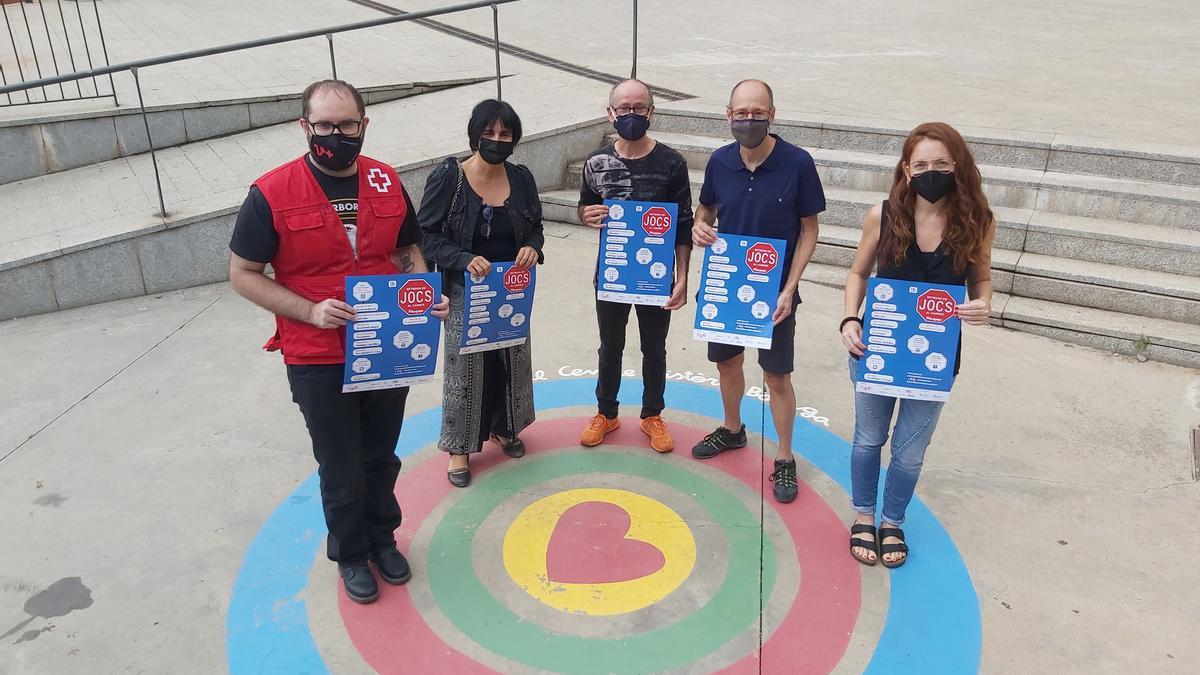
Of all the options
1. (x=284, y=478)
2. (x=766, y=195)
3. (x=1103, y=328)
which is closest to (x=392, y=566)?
(x=284, y=478)

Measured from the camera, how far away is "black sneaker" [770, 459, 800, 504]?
415 centimetres

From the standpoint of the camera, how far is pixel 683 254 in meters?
4.20

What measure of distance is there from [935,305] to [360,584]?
102 inches

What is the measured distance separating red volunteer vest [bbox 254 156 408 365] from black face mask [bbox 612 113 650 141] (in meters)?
1.19

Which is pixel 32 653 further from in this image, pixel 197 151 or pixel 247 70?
pixel 247 70

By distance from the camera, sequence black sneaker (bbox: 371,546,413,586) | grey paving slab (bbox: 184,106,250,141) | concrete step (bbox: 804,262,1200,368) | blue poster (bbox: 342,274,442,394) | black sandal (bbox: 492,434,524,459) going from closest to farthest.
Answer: blue poster (bbox: 342,274,442,394), black sneaker (bbox: 371,546,413,586), black sandal (bbox: 492,434,524,459), concrete step (bbox: 804,262,1200,368), grey paving slab (bbox: 184,106,250,141)

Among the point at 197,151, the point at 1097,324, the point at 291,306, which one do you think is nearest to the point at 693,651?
the point at 291,306

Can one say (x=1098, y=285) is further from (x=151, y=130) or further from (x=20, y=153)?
(x=20, y=153)

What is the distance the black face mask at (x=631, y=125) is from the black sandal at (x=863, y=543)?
6.83ft

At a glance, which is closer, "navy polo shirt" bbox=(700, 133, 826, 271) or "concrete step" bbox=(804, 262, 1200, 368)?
"navy polo shirt" bbox=(700, 133, 826, 271)

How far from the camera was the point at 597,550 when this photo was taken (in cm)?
378

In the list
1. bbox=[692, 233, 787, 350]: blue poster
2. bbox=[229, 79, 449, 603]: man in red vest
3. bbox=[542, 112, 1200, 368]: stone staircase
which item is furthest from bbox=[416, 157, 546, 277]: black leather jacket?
bbox=[542, 112, 1200, 368]: stone staircase

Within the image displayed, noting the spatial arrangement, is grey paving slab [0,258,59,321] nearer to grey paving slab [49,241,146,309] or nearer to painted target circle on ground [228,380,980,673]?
grey paving slab [49,241,146,309]

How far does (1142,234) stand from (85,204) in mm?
8330
